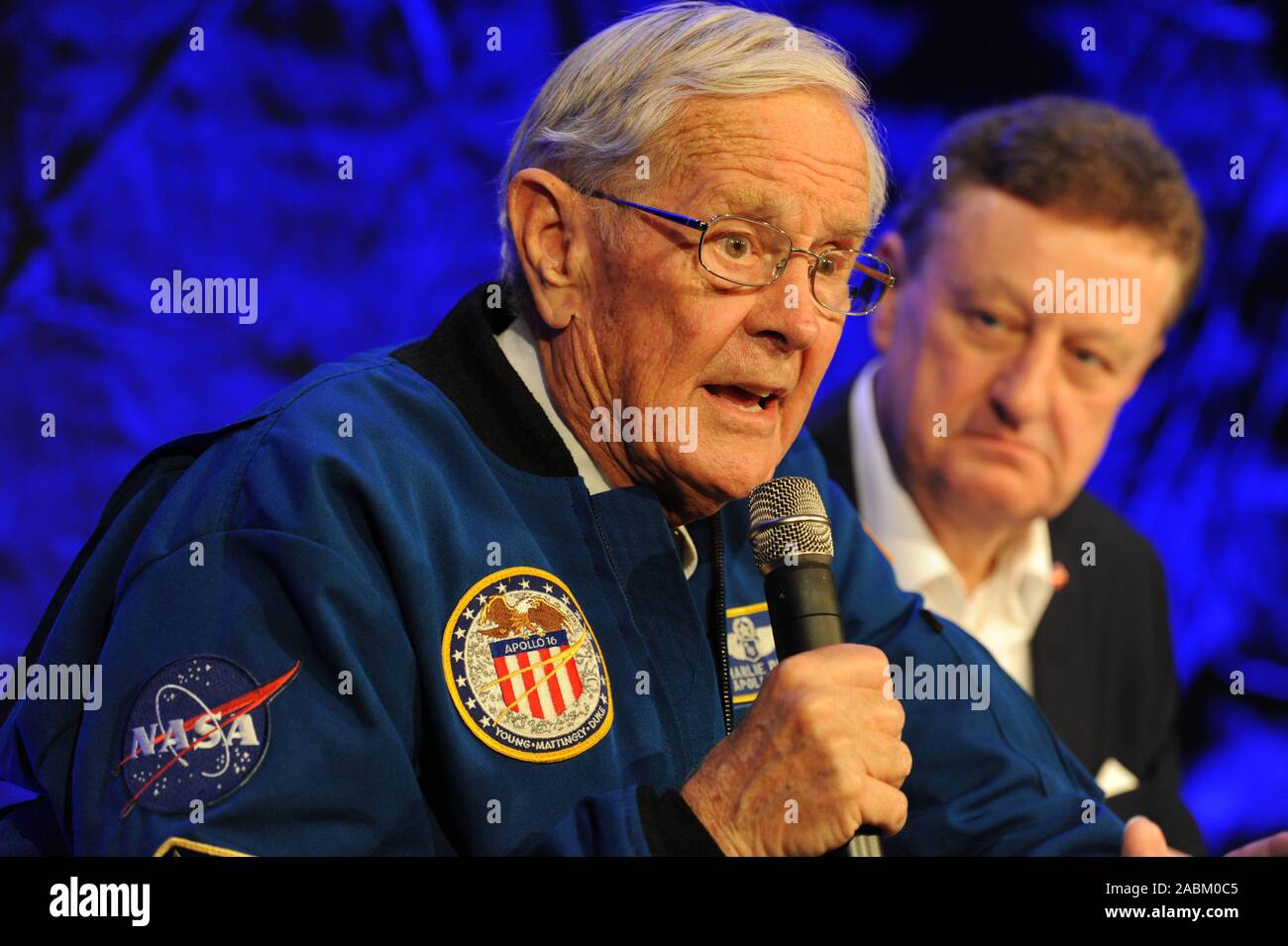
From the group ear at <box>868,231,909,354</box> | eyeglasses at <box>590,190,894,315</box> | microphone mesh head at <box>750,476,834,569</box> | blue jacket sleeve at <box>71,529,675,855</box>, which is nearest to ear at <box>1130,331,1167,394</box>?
ear at <box>868,231,909,354</box>

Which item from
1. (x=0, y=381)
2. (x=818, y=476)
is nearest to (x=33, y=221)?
(x=0, y=381)

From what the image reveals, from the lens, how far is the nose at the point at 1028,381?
3.03m

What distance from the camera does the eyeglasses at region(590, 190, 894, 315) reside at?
6.74ft

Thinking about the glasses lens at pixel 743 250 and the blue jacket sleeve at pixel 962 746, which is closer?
the glasses lens at pixel 743 250

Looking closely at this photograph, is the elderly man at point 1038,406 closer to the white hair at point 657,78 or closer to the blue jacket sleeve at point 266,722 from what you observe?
the white hair at point 657,78

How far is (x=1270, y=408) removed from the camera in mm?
3018

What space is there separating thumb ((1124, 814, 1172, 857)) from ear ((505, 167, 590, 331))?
1.20 metres

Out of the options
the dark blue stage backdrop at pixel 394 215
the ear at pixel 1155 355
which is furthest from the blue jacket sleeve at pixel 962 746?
the ear at pixel 1155 355

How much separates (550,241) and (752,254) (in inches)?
12.8

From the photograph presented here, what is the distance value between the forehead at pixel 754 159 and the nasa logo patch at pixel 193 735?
0.97 meters

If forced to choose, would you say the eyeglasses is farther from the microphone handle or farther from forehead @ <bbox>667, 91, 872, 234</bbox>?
the microphone handle

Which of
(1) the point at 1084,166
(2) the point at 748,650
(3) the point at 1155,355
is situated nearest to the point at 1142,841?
(2) the point at 748,650

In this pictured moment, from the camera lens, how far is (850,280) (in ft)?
7.27

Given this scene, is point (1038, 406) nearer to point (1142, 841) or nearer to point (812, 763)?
point (1142, 841)
